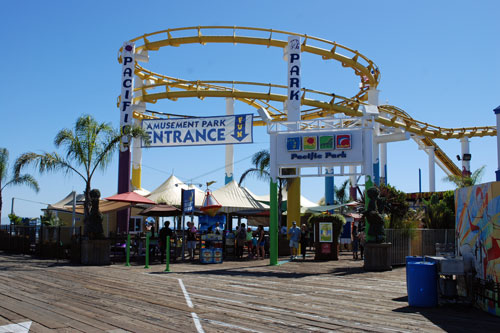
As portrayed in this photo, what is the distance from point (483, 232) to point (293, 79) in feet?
54.5

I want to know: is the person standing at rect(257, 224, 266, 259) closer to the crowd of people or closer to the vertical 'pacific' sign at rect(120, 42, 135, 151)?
the crowd of people

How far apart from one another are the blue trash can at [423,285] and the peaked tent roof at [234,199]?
56.0ft

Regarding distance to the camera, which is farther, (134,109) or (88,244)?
(134,109)

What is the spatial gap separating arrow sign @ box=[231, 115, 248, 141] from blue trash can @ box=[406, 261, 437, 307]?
1502 centimetres

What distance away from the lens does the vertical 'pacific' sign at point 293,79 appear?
23.5 metres

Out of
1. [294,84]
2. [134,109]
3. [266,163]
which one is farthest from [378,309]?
[266,163]

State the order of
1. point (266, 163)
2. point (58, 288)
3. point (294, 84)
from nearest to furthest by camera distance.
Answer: point (58, 288) → point (294, 84) → point (266, 163)

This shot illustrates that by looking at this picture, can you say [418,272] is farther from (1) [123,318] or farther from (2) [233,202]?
(2) [233,202]

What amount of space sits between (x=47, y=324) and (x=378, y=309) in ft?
16.3

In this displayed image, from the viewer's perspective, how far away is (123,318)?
7.16 meters

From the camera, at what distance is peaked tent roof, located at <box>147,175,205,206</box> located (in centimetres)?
2686

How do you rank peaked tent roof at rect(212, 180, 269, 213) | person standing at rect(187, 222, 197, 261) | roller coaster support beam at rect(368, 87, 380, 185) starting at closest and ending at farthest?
person standing at rect(187, 222, 197, 261) < peaked tent roof at rect(212, 180, 269, 213) < roller coaster support beam at rect(368, 87, 380, 185)

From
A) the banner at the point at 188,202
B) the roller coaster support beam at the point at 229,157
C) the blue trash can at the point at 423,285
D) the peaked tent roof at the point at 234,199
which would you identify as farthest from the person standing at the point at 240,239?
the blue trash can at the point at 423,285

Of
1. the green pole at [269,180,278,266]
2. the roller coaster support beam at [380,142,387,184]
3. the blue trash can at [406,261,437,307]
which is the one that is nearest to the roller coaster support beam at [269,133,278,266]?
the green pole at [269,180,278,266]
